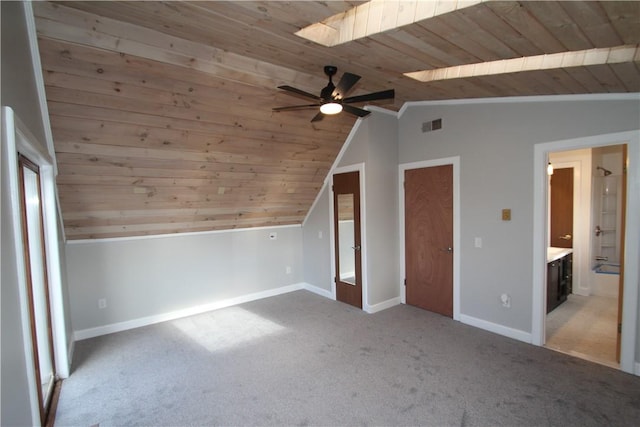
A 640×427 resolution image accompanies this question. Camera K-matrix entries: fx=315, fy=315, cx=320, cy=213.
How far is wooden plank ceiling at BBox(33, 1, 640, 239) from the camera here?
1883 millimetres

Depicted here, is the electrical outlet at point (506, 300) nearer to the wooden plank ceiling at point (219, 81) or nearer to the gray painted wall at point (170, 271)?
the wooden plank ceiling at point (219, 81)

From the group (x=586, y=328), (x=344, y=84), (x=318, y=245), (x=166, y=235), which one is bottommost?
(x=586, y=328)

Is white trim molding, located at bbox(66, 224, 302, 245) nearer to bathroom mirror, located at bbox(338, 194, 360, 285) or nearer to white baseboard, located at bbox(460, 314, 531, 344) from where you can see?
bathroom mirror, located at bbox(338, 194, 360, 285)

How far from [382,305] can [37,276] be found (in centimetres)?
373

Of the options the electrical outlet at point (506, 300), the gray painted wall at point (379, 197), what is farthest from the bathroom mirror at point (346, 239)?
the electrical outlet at point (506, 300)

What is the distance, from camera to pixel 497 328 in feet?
11.7

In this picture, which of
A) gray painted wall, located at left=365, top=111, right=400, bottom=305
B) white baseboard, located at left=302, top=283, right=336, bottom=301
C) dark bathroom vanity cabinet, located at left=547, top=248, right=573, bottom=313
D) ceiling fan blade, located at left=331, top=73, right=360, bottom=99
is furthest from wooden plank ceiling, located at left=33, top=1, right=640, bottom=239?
dark bathroom vanity cabinet, located at left=547, top=248, right=573, bottom=313

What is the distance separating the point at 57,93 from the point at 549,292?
5.55m

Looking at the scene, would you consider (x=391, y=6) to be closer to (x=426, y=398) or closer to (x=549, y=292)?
(x=426, y=398)

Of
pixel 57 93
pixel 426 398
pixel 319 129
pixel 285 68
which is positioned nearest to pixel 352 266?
pixel 319 129

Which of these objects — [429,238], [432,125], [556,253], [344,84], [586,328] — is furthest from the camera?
[556,253]

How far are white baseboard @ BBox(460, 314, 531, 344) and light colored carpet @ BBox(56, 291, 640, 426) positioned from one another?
8cm

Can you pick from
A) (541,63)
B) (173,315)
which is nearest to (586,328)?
(541,63)

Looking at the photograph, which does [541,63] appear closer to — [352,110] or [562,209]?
[352,110]
